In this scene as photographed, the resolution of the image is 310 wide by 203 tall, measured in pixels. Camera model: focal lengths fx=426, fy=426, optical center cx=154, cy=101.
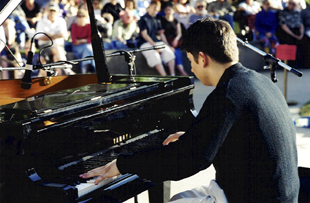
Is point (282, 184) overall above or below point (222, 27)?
below

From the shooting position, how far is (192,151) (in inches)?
61.3

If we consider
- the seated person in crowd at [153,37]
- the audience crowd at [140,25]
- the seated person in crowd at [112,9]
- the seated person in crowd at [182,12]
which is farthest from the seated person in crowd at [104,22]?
the seated person in crowd at [182,12]

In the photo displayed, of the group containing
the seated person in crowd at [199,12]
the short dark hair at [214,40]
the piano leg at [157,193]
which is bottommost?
the piano leg at [157,193]

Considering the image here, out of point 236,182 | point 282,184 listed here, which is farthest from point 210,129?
point 282,184

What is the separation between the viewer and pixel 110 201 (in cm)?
198

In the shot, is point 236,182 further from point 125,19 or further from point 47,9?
point 125,19

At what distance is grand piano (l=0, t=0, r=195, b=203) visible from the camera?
5.95 feet

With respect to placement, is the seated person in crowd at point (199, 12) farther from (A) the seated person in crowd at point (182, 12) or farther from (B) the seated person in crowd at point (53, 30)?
(B) the seated person in crowd at point (53, 30)

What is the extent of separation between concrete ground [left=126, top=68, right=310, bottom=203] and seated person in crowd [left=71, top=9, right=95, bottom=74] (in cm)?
235

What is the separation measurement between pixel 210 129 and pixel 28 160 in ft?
2.75

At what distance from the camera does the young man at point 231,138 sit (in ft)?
4.99

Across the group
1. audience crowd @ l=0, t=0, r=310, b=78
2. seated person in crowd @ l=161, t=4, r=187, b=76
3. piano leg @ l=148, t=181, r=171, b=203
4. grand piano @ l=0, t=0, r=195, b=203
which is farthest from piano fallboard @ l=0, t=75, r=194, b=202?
seated person in crowd @ l=161, t=4, r=187, b=76

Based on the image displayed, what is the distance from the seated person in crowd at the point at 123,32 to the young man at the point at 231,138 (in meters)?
7.93

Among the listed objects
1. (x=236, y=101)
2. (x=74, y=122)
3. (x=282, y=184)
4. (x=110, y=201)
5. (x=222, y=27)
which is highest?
(x=222, y=27)
